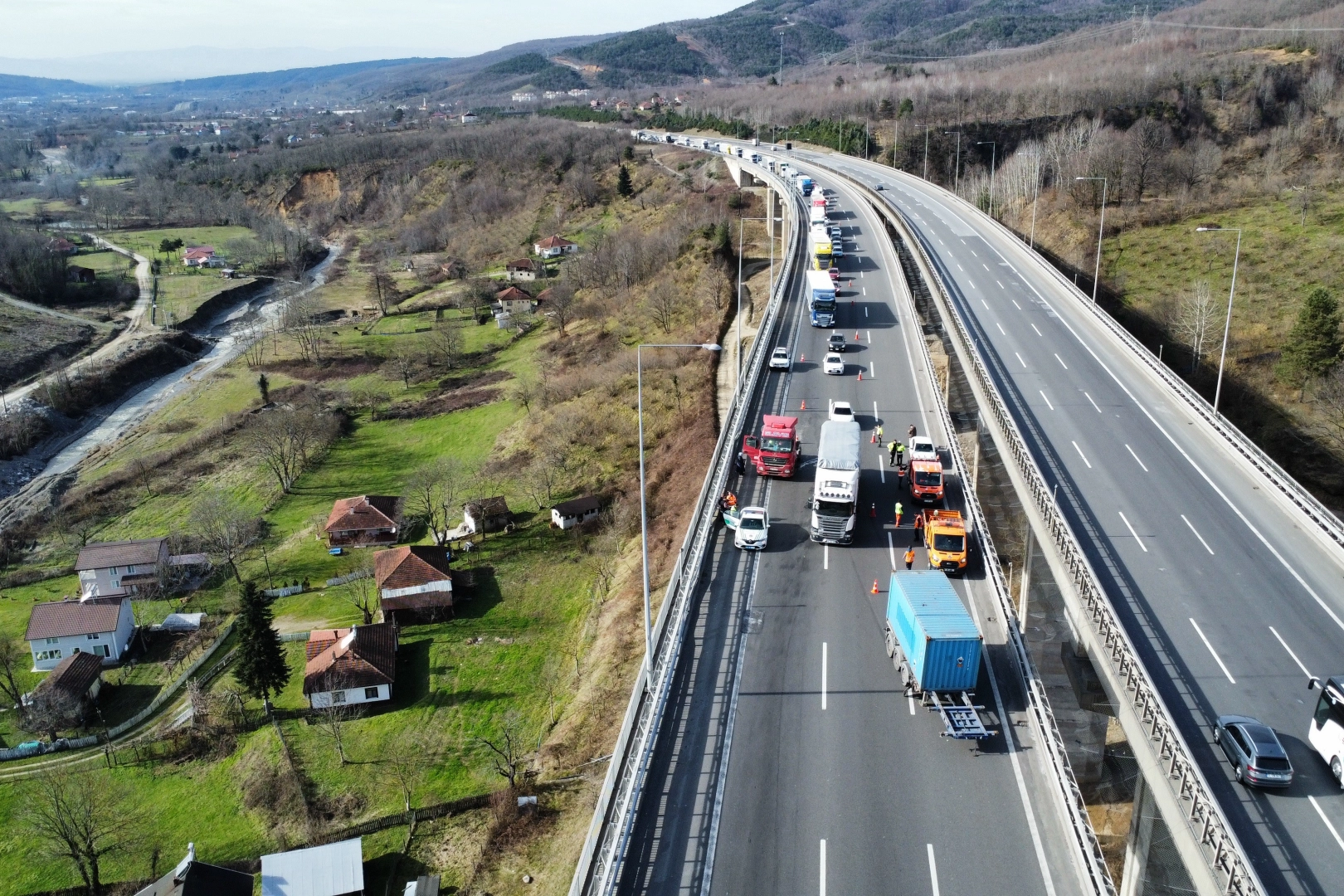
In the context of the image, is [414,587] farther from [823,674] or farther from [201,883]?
[823,674]

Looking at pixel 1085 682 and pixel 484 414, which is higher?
pixel 1085 682

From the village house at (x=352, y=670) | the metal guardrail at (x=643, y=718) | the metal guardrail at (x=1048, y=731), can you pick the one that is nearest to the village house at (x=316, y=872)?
the metal guardrail at (x=643, y=718)

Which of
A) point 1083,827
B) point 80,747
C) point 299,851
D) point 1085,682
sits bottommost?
point 80,747

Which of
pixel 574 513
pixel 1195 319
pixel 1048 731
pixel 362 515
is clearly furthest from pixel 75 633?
pixel 1195 319

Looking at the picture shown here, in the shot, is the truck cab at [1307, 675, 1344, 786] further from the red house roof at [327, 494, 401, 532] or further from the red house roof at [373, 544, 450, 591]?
the red house roof at [327, 494, 401, 532]

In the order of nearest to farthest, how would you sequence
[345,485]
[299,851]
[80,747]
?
[299,851]
[80,747]
[345,485]

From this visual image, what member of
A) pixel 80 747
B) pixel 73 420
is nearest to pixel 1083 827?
pixel 80 747

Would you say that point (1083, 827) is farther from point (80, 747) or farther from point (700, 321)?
point (700, 321)
